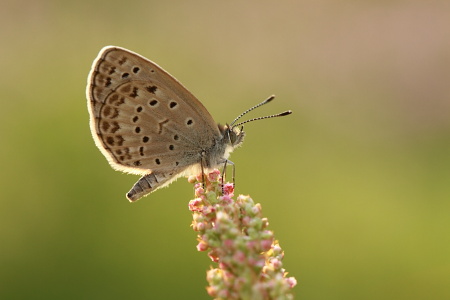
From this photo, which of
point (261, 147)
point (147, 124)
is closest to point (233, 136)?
point (147, 124)

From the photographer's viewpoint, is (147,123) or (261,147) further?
(261,147)

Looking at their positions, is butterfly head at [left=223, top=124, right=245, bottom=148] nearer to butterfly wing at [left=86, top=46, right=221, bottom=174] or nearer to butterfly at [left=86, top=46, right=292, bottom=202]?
butterfly at [left=86, top=46, right=292, bottom=202]

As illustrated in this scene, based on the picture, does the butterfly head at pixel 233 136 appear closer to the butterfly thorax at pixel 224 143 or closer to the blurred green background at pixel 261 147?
the butterfly thorax at pixel 224 143

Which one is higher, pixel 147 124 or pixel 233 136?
pixel 147 124

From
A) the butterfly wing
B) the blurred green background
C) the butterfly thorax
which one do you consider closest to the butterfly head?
the butterfly thorax

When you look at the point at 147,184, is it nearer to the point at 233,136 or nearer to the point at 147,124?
the point at 147,124

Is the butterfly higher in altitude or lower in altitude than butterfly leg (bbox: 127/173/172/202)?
higher
